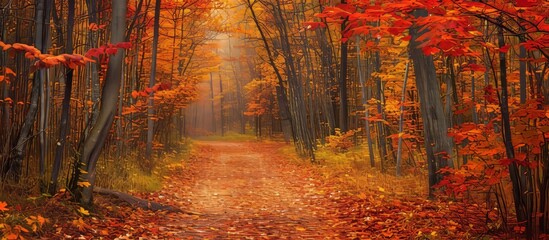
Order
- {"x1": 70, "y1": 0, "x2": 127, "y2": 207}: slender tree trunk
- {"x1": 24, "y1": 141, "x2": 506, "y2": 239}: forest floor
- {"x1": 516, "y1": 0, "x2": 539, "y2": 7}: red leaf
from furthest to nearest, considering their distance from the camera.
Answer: {"x1": 70, "y1": 0, "x2": 127, "y2": 207}: slender tree trunk < {"x1": 24, "y1": 141, "x2": 506, "y2": 239}: forest floor < {"x1": 516, "y1": 0, "x2": 539, "y2": 7}: red leaf

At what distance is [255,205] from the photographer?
873 centimetres

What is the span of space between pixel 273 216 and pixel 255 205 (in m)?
1.09

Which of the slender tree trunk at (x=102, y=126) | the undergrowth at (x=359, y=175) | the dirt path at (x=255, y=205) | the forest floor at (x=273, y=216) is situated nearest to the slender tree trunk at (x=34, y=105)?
the slender tree trunk at (x=102, y=126)

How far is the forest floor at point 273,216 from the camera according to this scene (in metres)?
5.86

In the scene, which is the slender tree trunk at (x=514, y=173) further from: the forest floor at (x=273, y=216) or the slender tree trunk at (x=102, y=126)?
the slender tree trunk at (x=102, y=126)

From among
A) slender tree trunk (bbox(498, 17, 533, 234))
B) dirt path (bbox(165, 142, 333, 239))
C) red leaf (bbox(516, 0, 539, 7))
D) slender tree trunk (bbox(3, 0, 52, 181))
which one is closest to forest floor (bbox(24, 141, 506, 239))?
dirt path (bbox(165, 142, 333, 239))

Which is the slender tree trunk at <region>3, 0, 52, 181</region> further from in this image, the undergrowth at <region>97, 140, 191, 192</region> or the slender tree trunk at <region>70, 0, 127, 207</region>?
the undergrowth at <region>97, 140, 191, 192</region>

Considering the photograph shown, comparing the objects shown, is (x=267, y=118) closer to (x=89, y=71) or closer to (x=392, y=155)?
(x=392, y=155)

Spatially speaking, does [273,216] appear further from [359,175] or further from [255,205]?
[359,175]

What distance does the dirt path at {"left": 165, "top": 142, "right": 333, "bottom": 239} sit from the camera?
6594 mm

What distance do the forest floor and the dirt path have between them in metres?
0.01

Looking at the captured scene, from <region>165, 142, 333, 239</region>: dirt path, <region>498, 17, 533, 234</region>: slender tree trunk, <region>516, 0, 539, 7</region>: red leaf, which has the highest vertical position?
<region>516, 0, 539, 7</region>: red leaf

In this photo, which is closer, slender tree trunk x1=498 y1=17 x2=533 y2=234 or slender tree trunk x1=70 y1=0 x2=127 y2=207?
slender tree trunk x1=498 y1=17 x2=533 y2=234

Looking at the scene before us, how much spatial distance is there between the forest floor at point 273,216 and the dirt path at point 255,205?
0.01m
